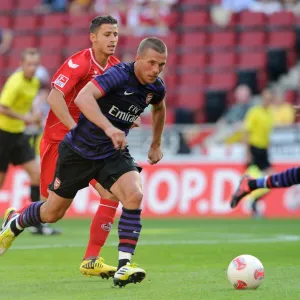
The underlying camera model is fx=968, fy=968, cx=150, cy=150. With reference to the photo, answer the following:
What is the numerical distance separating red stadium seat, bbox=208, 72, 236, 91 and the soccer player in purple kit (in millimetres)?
13424

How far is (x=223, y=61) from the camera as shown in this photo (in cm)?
2170

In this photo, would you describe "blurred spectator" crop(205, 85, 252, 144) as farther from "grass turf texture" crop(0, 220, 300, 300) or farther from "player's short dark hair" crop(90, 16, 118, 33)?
"player's short dark hair" crop(90, 16, 118, 33)

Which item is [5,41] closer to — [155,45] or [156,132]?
[156,132]

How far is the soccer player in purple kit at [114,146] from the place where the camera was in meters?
7.07

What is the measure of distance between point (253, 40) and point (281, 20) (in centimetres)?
76

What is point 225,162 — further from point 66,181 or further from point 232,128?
point 66,181

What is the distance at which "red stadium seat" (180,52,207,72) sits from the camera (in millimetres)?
22047

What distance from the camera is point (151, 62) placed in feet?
23.6

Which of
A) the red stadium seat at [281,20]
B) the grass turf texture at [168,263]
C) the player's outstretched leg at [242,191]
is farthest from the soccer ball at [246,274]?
the red stadium seat at [281,20]

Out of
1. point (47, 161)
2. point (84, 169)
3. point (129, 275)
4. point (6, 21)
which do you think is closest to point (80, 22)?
point (6, 21)

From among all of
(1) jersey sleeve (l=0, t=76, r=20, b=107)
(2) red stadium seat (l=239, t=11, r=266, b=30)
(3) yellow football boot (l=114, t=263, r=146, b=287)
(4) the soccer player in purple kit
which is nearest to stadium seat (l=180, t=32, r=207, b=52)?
(2) red stadium seat (l=239, t=11, r=266, b=30)

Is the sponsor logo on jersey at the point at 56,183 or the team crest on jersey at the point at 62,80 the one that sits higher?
the team crest on jersey at the point at 62,80

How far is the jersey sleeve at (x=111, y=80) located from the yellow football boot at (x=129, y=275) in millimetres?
1297

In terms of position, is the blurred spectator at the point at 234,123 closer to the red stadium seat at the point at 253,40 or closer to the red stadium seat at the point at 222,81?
the red stadium seat at the point at 222,81
